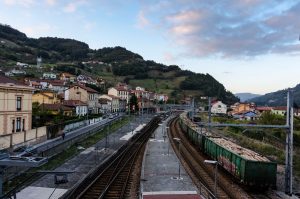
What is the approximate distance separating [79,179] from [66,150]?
51.9 feet

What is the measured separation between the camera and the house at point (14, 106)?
4072 centimetres

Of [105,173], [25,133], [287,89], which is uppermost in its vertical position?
[287,89]

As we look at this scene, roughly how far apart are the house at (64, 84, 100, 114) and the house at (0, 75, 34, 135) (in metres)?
50.6

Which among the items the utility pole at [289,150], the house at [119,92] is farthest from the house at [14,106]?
the house at [119,92]

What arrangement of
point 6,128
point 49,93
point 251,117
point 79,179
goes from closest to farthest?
1. point 79,179
2. point 6,128
3. point 49,93
4. point 251,117

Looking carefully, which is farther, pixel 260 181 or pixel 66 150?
pixel 66 150

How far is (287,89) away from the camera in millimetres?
25578

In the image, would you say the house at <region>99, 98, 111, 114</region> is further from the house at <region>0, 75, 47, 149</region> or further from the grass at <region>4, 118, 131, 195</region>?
the house at <region>0, 75, 47, 149</region>

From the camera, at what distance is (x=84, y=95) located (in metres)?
102

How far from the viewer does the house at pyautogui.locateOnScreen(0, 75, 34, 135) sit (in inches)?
1603

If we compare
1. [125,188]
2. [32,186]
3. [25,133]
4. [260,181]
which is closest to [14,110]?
[25,133]

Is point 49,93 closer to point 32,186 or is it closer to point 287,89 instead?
point 32,186

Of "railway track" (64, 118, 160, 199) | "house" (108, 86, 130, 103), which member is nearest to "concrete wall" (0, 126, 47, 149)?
"railway track" (64, 118, 160, 199)

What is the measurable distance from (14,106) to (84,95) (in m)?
58.4
